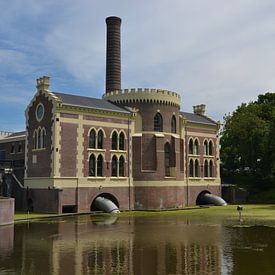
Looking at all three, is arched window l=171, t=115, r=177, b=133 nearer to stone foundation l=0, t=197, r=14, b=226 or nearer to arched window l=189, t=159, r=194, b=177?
arched window l=189, t=159, r=194, b=177

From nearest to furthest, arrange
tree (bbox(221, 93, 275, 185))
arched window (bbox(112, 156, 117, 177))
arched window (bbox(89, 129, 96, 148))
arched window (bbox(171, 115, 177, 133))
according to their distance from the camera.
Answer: arched window (bbox(89, 129, 96, 148)), arched window (bbox(112, 156, 117, 177)), arched window (bbox(171, 115, 177, 133)), tree (bbox(221, 93, 275, 185))

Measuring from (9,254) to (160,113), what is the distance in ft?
111

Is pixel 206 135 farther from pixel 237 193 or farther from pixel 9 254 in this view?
pixel 9 254

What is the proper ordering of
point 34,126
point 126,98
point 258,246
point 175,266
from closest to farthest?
1. point 175,266
2. point 258,246
3. point 34,126
4. point 126,98

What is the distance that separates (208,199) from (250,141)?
11289 millimetres

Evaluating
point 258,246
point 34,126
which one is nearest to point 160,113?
point 34,126

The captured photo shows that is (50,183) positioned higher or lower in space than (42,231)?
higher

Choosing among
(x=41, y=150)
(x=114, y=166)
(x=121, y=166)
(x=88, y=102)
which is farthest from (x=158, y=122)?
(x=41, y=150)

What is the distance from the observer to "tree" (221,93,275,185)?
63.3 metres

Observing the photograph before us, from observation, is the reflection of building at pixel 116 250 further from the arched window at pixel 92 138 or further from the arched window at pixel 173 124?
the arched window at pixel 173 124

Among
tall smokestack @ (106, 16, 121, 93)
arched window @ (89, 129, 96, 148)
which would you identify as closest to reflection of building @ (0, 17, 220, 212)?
tall smokestack @ (106, 16, 121, 93)

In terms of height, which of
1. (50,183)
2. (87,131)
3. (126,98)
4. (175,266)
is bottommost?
(175,266)

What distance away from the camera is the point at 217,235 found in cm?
2717

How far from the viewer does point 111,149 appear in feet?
162
